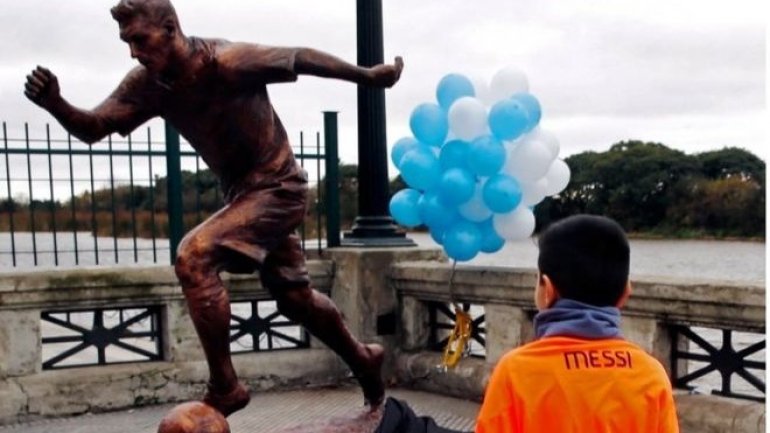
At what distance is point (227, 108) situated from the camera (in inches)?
131

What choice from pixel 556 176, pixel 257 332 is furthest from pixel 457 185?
pixel 257 332

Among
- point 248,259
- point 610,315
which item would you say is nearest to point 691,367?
point 248,259

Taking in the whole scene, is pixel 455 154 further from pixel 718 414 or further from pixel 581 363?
pixel 581 363

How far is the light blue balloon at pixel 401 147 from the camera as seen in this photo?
5516 millimetres

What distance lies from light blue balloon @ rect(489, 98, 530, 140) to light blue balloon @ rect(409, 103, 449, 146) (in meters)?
0.36

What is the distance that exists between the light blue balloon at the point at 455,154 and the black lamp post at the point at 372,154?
1.16 m

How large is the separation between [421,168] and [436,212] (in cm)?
30

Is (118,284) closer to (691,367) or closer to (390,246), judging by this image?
(390,246)

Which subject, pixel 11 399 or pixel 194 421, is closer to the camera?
pixel 194 421

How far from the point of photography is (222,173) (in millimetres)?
3543

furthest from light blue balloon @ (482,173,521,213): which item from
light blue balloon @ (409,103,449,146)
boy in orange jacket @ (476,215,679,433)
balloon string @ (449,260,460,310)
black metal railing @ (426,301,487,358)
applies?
boy in orange jacket @ (476,215,679,433)

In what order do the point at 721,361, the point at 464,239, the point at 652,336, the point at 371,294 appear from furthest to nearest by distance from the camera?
the point at 371,294
the point at 464,239
the point at 652,336
the point at 721,361

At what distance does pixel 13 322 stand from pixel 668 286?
13.4ft

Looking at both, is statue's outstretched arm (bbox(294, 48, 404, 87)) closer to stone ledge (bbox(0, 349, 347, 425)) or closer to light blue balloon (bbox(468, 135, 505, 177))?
light blue balloon (bbox(468, 135, 505, 177))
